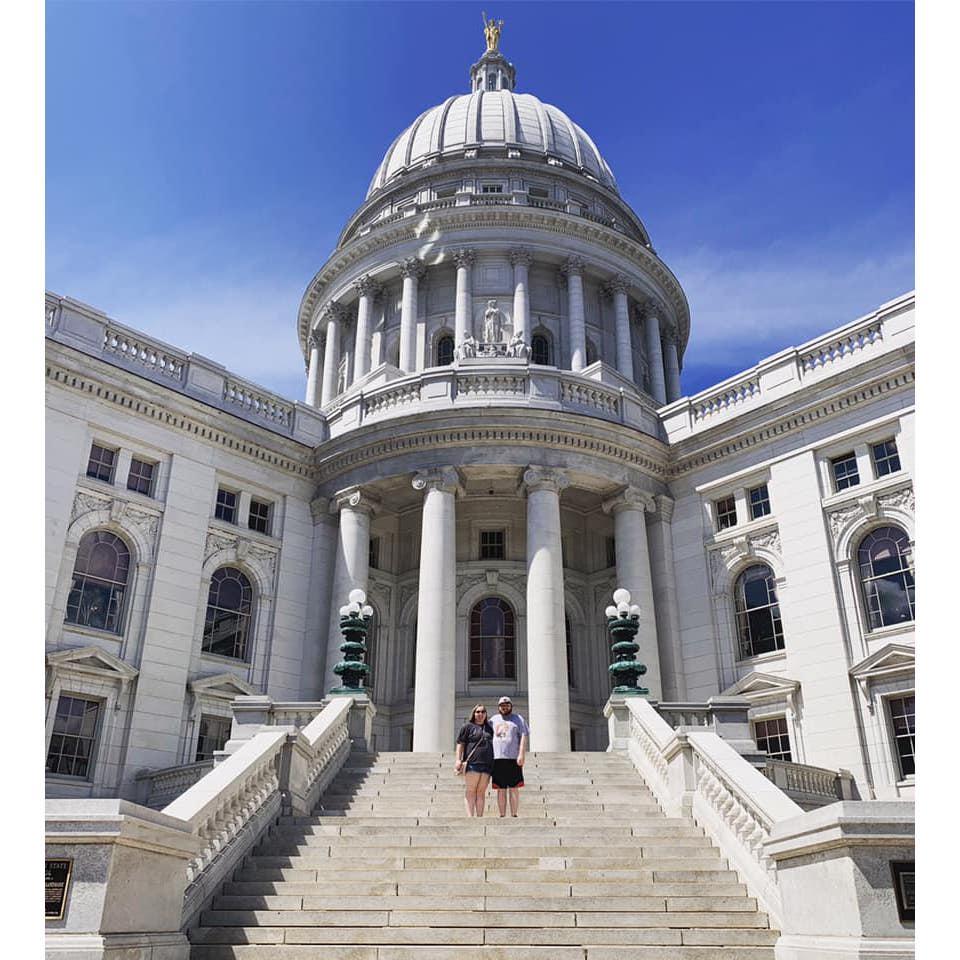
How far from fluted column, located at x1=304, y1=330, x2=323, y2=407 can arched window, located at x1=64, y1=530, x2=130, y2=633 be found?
898 inches

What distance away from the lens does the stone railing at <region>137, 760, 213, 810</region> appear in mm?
21828

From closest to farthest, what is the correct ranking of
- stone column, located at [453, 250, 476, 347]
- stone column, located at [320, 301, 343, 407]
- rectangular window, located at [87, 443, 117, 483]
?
1. rectangular window, located at [87, 443, 117, 483]
2. stone column, located at [453, 250, 476, 347]
3. stone column, located at [320, 301, 343, 407]

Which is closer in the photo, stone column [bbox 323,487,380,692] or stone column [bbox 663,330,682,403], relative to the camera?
stone column [bbox 323,487,380,692]

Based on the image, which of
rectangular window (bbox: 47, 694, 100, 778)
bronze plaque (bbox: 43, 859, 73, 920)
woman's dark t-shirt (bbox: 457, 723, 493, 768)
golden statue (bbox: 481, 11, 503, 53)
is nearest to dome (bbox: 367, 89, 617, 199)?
golden statue (bbox: 481, 11, 503, 53)

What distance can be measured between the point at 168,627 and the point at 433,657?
760 centimetres

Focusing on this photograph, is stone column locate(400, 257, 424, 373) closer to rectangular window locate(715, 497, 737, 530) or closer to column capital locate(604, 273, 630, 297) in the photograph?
column capital locate(604, 273, 630, 297)

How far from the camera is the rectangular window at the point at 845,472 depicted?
2573cm

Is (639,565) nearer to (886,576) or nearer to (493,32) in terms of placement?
(886,576)

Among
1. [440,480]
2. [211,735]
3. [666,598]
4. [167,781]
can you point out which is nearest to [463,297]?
[440,480]

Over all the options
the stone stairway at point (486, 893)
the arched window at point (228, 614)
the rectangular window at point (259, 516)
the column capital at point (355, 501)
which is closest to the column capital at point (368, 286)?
the column capital at point (355, 501)

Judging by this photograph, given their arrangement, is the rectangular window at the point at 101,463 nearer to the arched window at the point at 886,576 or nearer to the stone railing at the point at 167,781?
the stone railing at the point at 167,781

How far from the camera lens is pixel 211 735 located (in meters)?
25.2

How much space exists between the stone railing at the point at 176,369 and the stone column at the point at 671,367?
2211cm

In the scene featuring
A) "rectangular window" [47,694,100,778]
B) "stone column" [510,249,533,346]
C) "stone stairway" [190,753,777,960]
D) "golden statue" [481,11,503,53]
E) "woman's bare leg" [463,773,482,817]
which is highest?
"golden statue" [481,11,503,53]
